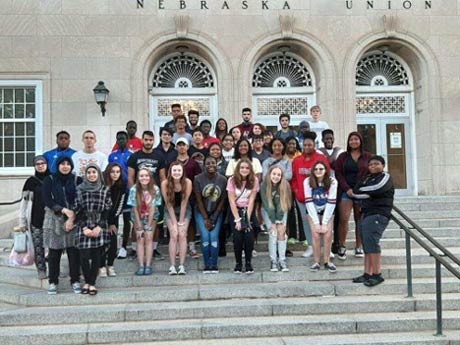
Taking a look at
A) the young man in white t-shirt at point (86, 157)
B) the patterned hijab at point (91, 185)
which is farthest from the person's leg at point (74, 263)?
the young man in white t-shirt at point (86, 157)

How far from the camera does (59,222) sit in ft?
23.0

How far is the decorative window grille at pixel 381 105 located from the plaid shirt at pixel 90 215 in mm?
9647

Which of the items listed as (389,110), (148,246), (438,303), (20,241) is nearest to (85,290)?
(148,246)

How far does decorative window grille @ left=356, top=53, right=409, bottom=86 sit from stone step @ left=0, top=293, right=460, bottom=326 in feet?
29.8

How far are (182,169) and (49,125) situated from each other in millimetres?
7007

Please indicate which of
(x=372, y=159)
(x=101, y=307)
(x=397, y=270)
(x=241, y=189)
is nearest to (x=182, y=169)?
(x=241, y=189)

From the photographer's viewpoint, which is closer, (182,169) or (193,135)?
(182,169)

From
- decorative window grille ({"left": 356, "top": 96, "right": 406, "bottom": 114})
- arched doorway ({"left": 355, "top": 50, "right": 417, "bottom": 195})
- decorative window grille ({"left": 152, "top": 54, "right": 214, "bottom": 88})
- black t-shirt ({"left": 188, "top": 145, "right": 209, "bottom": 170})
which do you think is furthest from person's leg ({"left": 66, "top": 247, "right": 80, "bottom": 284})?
decorative window grille ({"left": 356, "top": 96, "right": 406, "bottom": 114})

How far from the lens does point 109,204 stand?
7.16 metres

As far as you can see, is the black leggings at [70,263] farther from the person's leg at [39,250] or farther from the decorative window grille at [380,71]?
the decorative window grille at [380,71]

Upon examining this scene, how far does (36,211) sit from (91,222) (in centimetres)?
106

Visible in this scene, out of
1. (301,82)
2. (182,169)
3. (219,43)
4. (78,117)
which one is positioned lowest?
(182,169)

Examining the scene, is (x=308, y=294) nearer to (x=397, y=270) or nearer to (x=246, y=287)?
(x=246, y=287)

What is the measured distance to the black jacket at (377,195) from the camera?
7.06 metres
